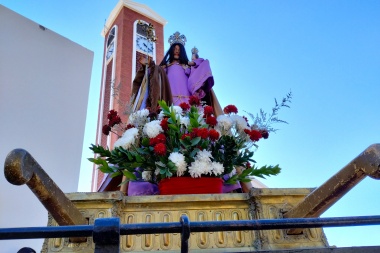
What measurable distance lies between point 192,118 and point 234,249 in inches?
25.3

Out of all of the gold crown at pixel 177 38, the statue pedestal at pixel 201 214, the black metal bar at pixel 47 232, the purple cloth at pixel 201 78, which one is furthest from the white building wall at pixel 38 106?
the black metal bar at pixel 47 232

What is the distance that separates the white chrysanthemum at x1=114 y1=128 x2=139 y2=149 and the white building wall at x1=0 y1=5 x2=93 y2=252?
73.9 inches

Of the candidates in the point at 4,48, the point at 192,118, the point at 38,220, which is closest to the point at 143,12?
the point at 4,48

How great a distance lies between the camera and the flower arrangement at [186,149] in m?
1.41

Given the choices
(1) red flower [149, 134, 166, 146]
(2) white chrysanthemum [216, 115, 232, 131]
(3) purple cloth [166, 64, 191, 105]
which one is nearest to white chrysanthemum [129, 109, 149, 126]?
(1) red flower [149, 134, 166, 146]

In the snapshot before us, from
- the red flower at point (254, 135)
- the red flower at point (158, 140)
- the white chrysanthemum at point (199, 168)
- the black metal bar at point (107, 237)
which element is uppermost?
the red flower at point (254, 135)

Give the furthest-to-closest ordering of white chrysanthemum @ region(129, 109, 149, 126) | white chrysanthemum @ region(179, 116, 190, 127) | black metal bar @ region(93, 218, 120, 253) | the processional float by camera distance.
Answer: white chrysanthemum @ region(129, 109, 149, 126) < white chrysanthemum @ region(179, 116, 190, 127) < the processional float < black metal bar @ region(93, 218, 120, 253)

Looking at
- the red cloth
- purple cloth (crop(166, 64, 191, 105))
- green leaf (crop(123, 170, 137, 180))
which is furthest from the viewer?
purple cloth (crop(166, 64, 191, 105))

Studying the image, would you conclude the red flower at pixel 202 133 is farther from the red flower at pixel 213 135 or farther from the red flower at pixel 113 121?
the red flower at pixel 113 121

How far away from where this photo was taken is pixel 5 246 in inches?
109

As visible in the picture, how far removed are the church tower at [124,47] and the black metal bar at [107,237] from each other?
31.1ft

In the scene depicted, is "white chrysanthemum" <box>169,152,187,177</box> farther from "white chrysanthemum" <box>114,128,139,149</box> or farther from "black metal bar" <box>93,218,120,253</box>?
"black metal bar" <box>93,218,120,253</box>

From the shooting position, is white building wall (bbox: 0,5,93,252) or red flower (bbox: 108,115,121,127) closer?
red flower (bbox: 108,115,121,127)

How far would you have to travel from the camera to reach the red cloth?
136 centimetres
